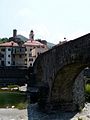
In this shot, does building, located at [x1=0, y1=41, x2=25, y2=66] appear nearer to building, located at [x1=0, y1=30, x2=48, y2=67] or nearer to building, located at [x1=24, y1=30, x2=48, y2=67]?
building, located at [x1=0, y1=30, x2=48, y2=67]

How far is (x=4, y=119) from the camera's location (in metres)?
27.7

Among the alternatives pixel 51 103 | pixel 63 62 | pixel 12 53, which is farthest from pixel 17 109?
pixel 12 53

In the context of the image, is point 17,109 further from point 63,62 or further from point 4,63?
point 4,63

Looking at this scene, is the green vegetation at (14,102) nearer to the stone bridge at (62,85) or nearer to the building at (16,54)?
the stone bridge at (62,85)

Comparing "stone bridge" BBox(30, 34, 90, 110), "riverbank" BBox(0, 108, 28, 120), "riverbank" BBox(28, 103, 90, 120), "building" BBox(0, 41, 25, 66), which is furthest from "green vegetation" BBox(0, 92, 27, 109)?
"building" BBox(0, 41, 25, 66)

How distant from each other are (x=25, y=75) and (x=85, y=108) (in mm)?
39726

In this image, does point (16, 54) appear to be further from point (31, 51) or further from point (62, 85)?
point (62, 85)

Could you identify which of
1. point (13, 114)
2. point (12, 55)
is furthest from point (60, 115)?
point (12, 55)

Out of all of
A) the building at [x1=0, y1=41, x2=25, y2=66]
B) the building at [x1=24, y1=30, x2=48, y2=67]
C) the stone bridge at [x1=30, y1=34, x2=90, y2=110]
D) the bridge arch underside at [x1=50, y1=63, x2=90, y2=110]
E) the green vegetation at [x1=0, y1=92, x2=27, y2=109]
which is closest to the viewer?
the stone bridge at [x1=30, y1=34, x2=90, y2=110]

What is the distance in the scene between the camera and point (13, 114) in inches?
1181

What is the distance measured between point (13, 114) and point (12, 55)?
202 feet

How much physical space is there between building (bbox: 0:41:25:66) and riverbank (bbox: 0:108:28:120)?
189ft

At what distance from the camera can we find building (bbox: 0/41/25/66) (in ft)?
297

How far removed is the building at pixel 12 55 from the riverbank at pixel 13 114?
5772 cm
